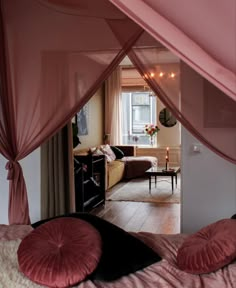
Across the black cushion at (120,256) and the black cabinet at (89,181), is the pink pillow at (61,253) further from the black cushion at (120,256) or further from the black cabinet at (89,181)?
the black cabinet at (89,181)

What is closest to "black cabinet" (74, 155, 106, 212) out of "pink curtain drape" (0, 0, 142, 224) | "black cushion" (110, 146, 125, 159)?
"pink curtain drape" (0, 0, 142, 224)

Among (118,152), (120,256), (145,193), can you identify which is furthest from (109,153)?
(120,256)

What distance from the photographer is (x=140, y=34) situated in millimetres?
2574

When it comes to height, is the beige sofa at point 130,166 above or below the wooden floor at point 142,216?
above

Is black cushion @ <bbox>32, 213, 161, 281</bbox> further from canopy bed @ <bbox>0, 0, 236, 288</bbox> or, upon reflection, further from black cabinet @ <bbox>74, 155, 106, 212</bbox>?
black cabinet @ <bbox>74, 155, 106, 212</bbox>

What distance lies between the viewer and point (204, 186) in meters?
3.75

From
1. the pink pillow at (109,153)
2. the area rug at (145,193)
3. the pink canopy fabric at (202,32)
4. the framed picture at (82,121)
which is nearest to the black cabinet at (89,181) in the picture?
the area rug at (145,193)

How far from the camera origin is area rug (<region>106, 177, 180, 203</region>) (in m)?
6.34

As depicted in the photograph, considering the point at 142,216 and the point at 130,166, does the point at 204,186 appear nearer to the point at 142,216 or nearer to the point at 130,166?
the point at 142,216

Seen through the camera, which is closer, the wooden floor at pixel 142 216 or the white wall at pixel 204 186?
the white wall at pixel 204 186

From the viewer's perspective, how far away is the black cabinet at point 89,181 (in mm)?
5117

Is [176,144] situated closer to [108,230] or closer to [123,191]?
[123,191]

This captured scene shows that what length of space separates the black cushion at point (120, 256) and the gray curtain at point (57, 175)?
2.12m

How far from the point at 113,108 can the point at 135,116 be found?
104 centimetres
